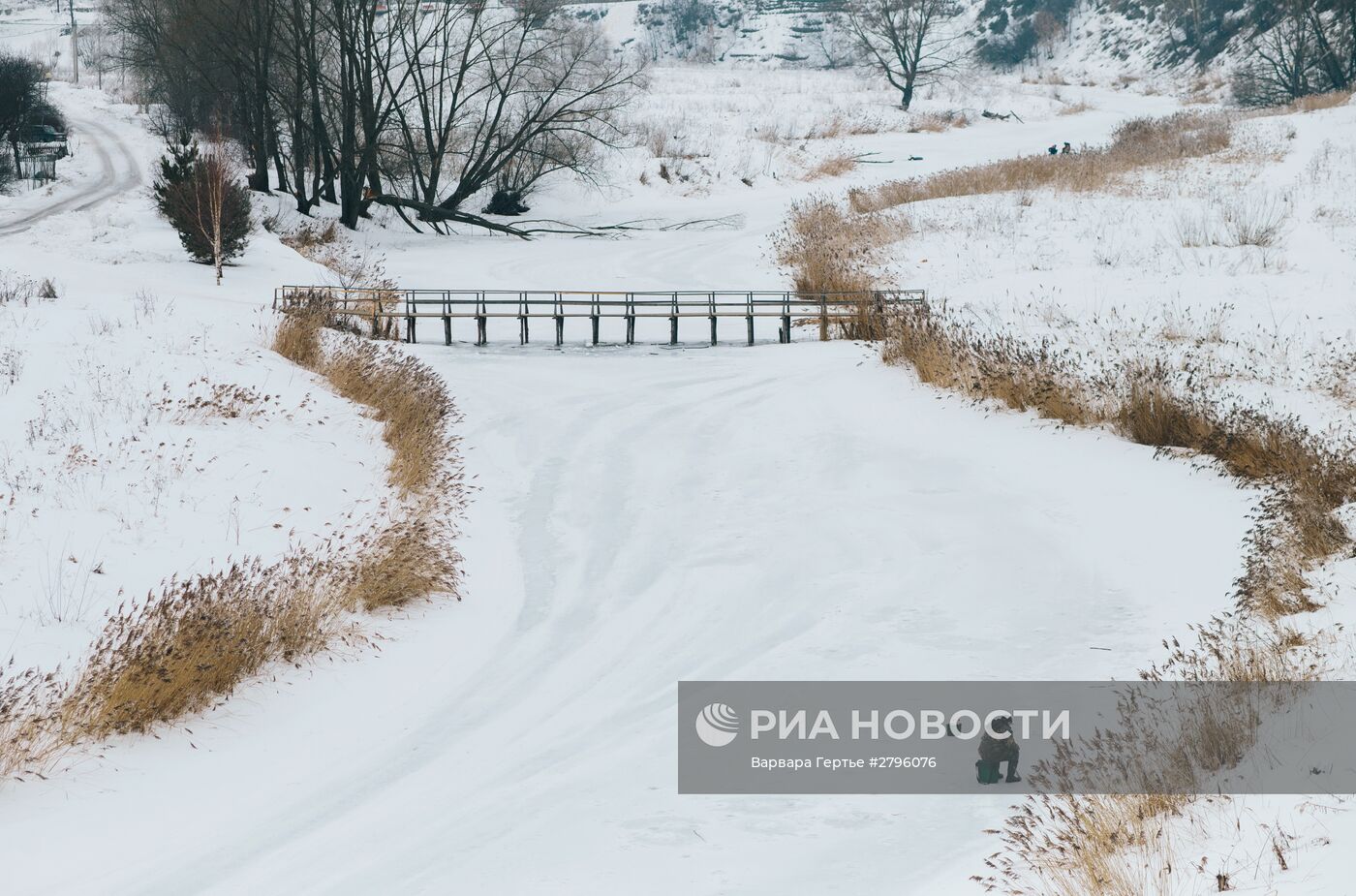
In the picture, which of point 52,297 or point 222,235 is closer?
point 52,297

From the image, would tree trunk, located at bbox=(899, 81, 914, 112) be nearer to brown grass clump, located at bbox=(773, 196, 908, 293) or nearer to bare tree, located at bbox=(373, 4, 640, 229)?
bare tree, located at bbox=(373, 4, 640, 229)

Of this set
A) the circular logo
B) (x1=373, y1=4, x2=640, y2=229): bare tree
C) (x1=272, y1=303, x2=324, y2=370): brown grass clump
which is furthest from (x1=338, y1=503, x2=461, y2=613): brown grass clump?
(x1=373, y1=4, x2=640, y2=229): bare tree

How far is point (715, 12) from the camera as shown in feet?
390

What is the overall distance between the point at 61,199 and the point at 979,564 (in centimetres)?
3726

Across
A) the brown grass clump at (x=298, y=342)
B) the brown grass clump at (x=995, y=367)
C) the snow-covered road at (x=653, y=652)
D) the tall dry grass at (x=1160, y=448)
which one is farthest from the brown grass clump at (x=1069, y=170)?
the brown grass clump at (x=298, y=342)

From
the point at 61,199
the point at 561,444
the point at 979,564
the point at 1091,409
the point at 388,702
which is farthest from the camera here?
the point at 61,199

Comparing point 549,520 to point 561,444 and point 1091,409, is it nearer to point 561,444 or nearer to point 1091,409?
point 561,444

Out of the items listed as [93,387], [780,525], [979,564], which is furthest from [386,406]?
[979,564]

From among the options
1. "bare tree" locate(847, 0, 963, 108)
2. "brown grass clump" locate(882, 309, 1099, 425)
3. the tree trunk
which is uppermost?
"bare tree" locate(847, 0, 963, 108)

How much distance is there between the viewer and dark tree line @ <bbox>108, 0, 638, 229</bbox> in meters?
38.1

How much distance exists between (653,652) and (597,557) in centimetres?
279

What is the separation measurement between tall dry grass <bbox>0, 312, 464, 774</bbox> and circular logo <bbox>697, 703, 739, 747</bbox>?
127 inches

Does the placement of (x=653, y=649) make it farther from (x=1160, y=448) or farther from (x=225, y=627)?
(x=1160, y=448)

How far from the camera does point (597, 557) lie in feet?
40.2
